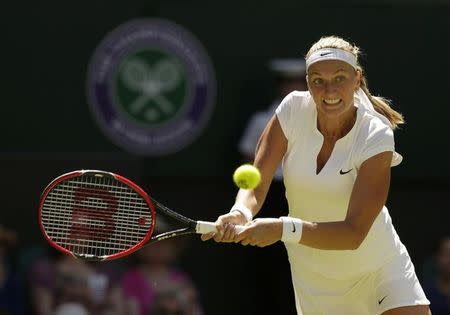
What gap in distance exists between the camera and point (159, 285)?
24.1 ft

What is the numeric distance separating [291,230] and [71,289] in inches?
126

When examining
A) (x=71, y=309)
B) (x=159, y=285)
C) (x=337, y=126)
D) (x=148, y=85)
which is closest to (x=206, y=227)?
(x=337, y=126)

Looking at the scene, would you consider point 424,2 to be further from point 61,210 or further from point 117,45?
point 61,210

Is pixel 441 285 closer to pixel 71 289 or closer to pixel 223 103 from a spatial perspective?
pixel 223 103

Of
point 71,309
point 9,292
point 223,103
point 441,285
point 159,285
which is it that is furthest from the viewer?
point 223,103

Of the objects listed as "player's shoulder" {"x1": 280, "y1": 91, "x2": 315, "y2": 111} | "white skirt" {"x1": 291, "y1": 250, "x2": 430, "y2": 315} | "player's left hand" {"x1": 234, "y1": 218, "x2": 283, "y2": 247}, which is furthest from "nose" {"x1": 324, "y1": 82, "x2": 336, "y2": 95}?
"white skirt" {"x1": 291, "y1": 250, "x2": 430, "y2": 315}

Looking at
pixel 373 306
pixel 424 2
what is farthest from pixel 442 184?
pixel 373 306

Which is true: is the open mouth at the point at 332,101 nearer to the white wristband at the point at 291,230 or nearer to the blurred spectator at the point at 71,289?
the white wristband at the point at 291,230

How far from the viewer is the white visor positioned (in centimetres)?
434

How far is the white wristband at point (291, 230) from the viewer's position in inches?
166

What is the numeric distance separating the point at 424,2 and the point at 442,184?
3.95ft

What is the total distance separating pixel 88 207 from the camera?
4.75m

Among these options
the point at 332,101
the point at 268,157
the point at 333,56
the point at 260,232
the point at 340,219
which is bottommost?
the point at 260,232

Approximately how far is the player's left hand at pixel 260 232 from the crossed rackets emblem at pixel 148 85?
3.51 metres
